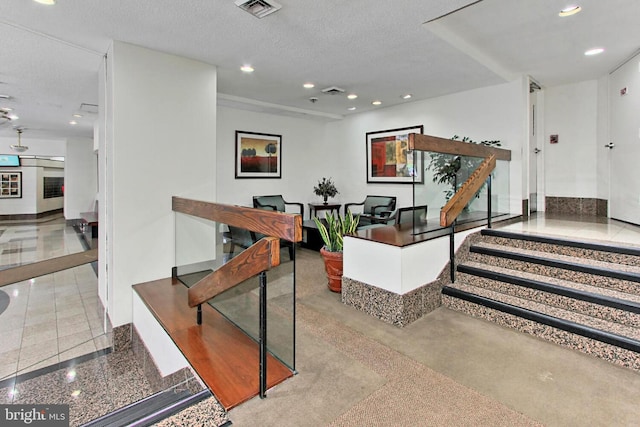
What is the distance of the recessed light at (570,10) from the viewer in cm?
310

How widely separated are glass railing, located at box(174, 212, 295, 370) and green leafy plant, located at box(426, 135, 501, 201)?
2159 millimetres

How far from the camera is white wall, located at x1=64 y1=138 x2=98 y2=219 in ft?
31.9

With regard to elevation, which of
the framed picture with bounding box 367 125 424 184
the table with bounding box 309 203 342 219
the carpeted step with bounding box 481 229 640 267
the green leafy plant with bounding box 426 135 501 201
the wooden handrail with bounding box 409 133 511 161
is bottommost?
the carpeted step with bounding box 481 229 640 267

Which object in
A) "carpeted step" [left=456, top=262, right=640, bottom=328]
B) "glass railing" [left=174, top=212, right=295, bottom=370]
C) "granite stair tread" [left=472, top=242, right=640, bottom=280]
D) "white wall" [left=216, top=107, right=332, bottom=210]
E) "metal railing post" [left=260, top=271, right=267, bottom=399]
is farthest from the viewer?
"white wall" [left=216, top=107, right=332, bottom=210]

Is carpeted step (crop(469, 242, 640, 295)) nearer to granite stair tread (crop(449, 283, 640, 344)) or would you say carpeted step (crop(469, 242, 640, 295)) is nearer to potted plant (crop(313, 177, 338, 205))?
granite stair tread (crop(449, 283, 640, 344))

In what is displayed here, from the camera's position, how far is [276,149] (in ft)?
24.1

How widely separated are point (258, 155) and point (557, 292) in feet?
18.9

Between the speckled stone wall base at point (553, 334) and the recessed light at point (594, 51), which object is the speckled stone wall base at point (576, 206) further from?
the speckled stone wall base at point (553, 334)

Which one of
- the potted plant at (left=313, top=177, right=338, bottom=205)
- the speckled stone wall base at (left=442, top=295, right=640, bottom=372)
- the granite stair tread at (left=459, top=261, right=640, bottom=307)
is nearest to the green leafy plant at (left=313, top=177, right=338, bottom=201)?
the potted plant at (left=313, top=177, right=338, bottom=205)

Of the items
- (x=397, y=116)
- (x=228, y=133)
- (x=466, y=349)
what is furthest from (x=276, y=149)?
(x=466, y=349)

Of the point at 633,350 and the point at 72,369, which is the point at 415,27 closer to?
the point at 633,350

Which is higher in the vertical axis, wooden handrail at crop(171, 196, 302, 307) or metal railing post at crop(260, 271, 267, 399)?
wooden handrail at crop(171, 196, 302, 307)

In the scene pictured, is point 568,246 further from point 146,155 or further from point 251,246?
point 146,155

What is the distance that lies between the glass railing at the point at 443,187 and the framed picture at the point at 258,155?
436cm
